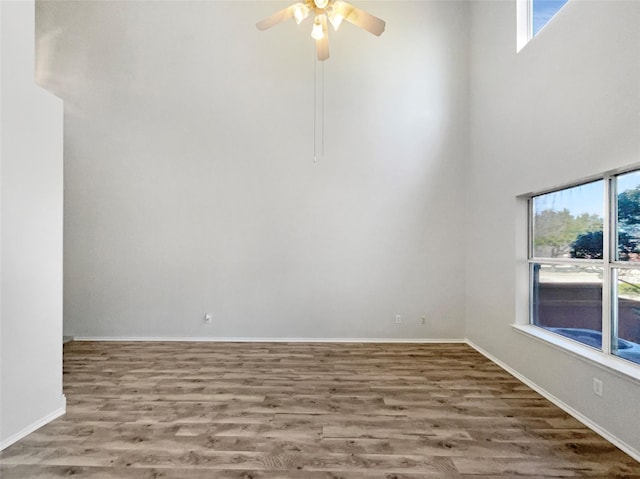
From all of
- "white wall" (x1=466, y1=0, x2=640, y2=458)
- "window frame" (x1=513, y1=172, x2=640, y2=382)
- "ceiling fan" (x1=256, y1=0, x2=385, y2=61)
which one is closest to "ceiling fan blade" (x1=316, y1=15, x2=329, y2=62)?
"ceiling fan" (x1=256, y1=0, x2=385, y2=61)

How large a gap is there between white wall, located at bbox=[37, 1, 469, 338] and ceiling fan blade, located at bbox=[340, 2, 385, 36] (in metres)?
1.95

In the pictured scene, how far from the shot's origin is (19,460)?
2.01 meters

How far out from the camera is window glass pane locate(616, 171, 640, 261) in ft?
7.30

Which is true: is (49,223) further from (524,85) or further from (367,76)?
(524,85)

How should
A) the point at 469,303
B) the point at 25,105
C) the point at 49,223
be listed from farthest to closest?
the point at 469,303, the point at 49,223, the point at 25,105

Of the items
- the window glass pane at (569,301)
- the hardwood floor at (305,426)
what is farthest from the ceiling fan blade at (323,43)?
the hardwood floor at (305,426)

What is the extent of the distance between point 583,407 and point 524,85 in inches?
118

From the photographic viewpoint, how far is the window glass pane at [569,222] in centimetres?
257

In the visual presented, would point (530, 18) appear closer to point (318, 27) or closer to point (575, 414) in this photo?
point (318, 27)

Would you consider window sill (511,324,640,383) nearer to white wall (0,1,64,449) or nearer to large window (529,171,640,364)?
large window (529,171,640,364)

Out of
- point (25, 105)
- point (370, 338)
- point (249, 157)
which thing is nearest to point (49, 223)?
point (25, 105)

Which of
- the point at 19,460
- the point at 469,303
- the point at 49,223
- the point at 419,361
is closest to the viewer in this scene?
the point at 19,460

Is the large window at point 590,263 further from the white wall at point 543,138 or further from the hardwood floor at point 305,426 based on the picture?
the hardwood floor at point 305,426

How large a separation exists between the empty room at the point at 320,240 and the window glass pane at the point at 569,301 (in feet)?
0.08
